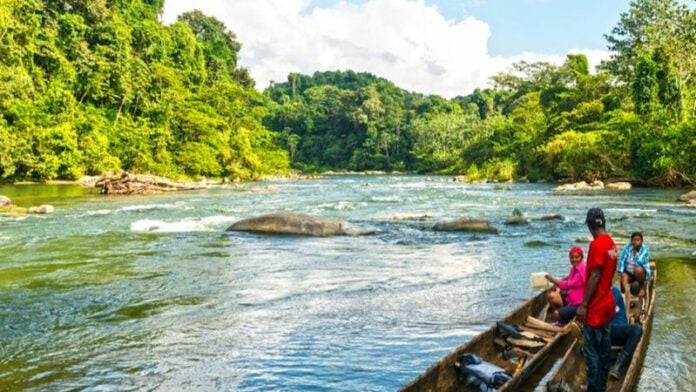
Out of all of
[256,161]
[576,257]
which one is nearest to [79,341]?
[576,257]

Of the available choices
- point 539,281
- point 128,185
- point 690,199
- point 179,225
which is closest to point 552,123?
point 690,199

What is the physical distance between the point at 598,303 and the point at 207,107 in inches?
2364

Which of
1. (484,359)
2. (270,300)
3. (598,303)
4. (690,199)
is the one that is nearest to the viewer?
(598,303)

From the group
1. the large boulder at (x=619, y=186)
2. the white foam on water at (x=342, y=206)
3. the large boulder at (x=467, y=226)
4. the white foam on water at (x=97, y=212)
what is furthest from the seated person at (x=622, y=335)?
the large boulder at (x=619, y=186)

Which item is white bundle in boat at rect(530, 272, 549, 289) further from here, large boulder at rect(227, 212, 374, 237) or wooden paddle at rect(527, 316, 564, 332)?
large boulder at rect(227, 212, 374, 237)

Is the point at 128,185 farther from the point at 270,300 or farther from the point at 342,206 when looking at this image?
the point at 270,300

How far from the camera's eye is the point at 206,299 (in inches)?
392

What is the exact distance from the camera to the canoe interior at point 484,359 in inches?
191

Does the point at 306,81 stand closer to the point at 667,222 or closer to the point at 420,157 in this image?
the point at 420,157

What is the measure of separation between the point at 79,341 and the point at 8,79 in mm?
41770

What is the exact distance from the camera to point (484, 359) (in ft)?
20.3

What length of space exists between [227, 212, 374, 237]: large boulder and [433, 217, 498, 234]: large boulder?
2.34 m

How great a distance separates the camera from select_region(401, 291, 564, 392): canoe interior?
4.86m

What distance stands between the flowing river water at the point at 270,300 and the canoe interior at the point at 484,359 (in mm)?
779
